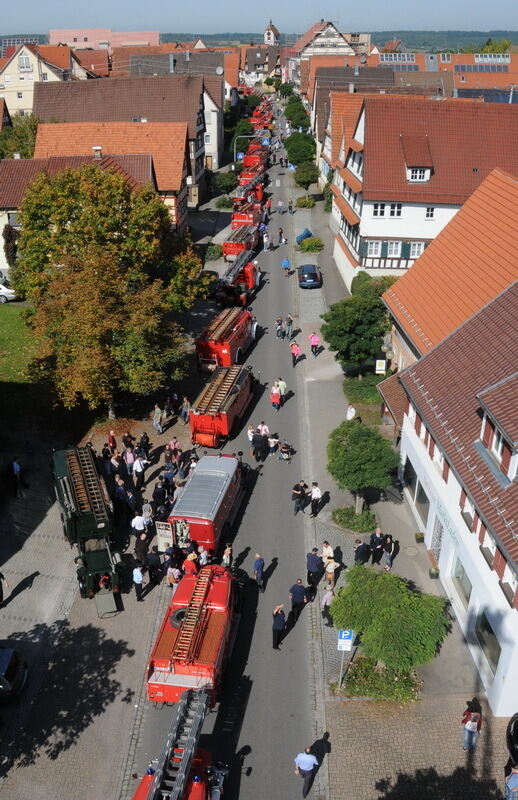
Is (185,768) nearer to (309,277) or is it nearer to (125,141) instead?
(309,277)

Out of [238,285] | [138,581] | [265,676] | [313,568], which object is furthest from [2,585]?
[238,285]

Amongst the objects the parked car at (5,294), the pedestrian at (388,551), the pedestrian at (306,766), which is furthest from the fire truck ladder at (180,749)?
the parked car at (5,294)

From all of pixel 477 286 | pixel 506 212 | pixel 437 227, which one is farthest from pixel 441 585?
pixel 437 227

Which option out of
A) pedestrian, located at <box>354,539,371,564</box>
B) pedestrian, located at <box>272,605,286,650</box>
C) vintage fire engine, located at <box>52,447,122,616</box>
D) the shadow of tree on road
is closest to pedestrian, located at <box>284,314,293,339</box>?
vintage fire engine, located at <box>52,447,122,616</box>

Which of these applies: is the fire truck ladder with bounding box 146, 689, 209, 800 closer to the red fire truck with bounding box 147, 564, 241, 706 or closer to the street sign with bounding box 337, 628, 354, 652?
the red fire truck with bounding box 147, 564, 241, 706

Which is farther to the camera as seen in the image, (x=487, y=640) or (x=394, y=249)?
(x=394, y=249)

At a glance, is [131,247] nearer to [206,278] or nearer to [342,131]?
[206,278]
